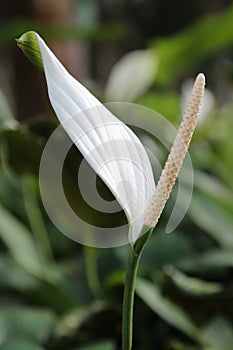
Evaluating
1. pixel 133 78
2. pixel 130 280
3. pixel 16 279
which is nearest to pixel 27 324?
pixel 16 279

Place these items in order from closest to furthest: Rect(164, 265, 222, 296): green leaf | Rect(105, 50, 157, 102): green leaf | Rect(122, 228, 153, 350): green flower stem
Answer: Rect(122, 228, 153, 350): green flower stem < Rect(164, 265, 222, 296): green leaf < Rect(105, 50, 157, 102): green leaf

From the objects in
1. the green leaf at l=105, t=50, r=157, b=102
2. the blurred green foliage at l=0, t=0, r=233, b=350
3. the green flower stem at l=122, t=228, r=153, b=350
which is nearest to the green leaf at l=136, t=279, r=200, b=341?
the blurred green foliage at l=0, t=0, r=233, b=350

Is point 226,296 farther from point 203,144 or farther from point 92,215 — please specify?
point 203,144

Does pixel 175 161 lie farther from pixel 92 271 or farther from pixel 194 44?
pixel 194 44

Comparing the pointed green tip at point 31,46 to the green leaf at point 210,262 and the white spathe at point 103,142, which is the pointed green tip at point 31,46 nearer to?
the white spathe at point 103,142

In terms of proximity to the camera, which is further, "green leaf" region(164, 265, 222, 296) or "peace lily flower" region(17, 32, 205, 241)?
"green leaf" region(164, 265, 222, 296)

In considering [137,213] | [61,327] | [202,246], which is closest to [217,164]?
[202,246]

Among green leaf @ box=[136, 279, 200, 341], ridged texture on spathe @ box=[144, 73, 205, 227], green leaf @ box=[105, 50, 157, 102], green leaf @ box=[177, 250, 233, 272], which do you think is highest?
ridged texture on spathe @ box=[144, 73, 205, 227]

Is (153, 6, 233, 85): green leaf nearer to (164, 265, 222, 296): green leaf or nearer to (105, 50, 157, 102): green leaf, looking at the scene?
(105, 50, 157, 102): green leaf
